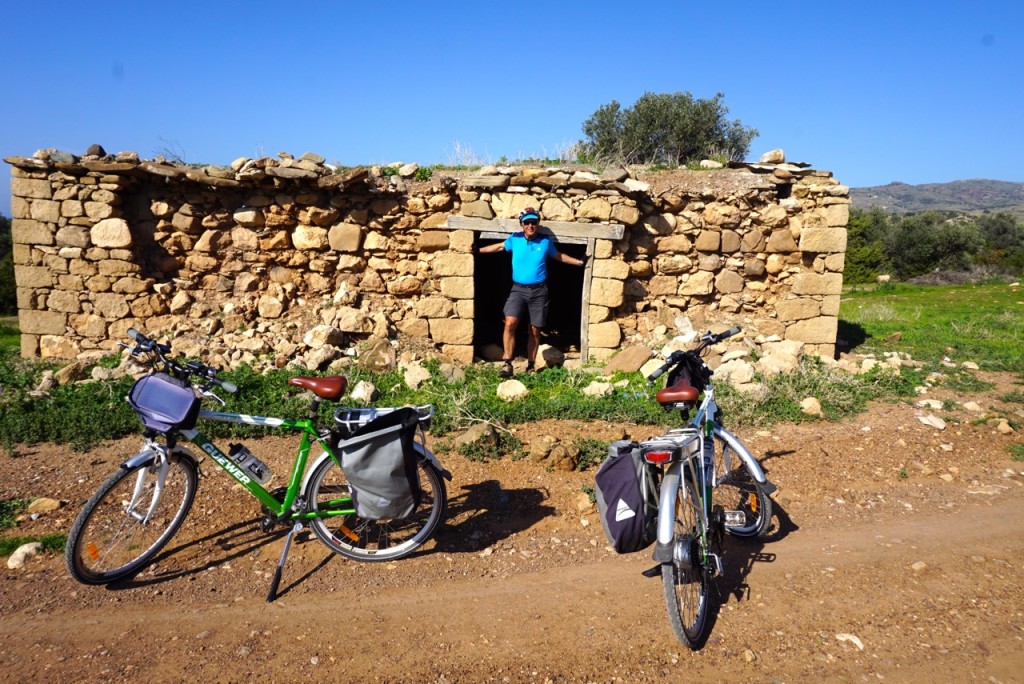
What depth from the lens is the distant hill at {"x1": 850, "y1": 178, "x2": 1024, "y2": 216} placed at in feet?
250

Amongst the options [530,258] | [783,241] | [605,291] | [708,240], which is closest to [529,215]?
[530,258]

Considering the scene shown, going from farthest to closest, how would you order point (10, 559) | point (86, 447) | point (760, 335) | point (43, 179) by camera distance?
point (760, 335)
point (43, 179)
point (86, 447)
point (10, 559)

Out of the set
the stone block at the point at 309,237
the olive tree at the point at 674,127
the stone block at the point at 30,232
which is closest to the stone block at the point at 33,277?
the stone block at the point at 30,232

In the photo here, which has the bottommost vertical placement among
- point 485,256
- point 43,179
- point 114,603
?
point 114,603

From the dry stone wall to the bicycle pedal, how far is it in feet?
14.2

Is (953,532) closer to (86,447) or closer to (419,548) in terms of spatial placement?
(419,548)

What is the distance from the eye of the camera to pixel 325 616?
3234mm

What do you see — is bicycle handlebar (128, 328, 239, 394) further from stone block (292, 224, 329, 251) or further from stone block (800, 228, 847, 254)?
stone block (800, 228, 847, 254)

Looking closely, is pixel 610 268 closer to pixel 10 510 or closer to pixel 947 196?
pixel 10 510

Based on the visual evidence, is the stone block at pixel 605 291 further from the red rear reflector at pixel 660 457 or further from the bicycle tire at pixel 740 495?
the red rear reflector at pixel 660 457

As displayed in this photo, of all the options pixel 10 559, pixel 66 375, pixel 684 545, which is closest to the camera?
pixel 684 545

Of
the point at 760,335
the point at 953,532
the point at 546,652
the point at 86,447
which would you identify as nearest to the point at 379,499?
the point at 546,652

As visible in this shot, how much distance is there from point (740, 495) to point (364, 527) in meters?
2.22

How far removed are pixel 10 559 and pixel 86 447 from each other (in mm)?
1674
